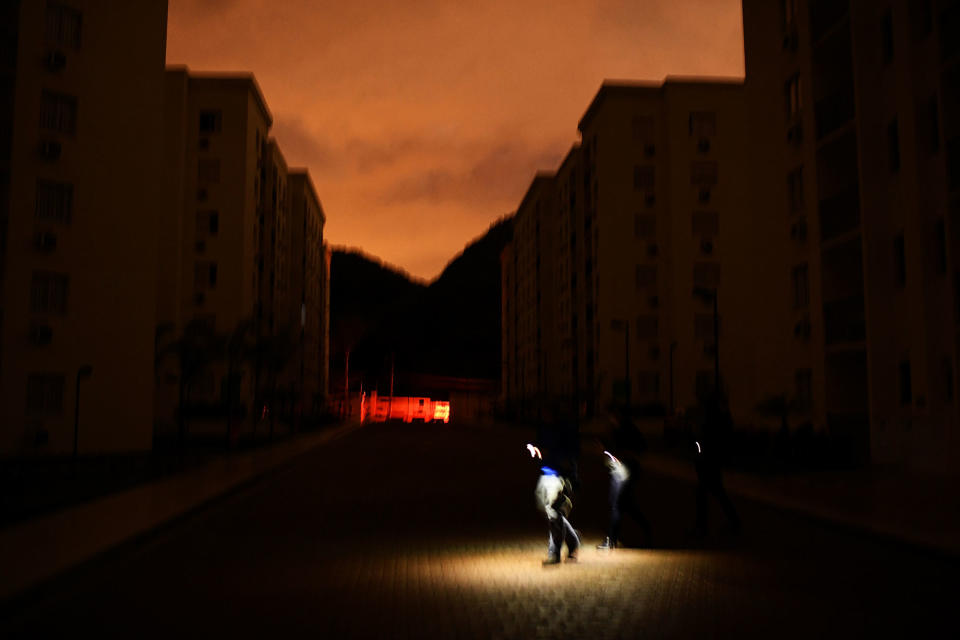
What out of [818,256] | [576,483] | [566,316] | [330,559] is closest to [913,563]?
[576,483]

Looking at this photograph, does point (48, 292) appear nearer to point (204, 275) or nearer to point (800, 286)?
point (800, 286)

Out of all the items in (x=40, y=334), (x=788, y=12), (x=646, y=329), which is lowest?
(x=40, y=334)

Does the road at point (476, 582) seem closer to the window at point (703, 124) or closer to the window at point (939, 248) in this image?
the window at point (939, 248)

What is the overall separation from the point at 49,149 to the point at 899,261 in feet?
84.0

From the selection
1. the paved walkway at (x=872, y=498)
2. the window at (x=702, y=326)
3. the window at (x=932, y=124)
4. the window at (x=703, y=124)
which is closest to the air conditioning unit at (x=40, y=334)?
the paved walkway at (x=872, y=498)

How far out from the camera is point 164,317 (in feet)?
194

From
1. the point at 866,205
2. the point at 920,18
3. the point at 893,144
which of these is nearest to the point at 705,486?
the point at 866,205

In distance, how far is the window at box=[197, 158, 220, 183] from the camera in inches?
2461

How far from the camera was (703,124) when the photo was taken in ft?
220

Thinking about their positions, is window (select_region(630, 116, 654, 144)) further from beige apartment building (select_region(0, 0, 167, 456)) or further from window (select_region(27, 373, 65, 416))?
window (select_region(27, 373, 65, 416))

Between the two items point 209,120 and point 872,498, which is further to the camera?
point 209,120

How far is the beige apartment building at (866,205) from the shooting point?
81.6ft

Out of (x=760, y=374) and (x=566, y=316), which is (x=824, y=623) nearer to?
(x=760, y=374)

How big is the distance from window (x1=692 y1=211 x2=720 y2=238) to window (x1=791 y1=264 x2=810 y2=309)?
1237 inches
